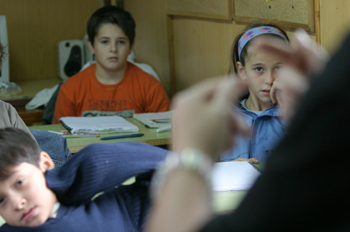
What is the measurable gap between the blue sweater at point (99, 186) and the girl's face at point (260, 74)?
3.09 feet

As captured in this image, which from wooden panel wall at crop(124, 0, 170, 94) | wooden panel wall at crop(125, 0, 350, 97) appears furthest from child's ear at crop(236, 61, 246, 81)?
wooden panel wall at crop(124, 0, 170, 94)

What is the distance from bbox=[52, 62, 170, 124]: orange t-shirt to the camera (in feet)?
8.73

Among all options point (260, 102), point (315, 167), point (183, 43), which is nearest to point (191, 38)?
point (183, 43)

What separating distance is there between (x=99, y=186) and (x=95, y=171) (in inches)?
1.3

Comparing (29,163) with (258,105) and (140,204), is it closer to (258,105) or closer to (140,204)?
(140,204)

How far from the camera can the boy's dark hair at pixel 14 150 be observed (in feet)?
2.54

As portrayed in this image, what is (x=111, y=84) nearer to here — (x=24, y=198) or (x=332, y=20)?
(x=332, y=20)

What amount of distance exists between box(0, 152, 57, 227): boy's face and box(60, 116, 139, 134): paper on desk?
123 cm

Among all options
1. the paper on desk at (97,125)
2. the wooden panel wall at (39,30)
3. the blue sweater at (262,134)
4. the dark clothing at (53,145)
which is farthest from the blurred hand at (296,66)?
the wooden panel wall at (39,30)

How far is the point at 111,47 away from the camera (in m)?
2.71

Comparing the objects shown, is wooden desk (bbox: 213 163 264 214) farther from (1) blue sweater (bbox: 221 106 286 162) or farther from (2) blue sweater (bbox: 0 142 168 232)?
(1) blue sweater (bbox: 221 106 286 162)

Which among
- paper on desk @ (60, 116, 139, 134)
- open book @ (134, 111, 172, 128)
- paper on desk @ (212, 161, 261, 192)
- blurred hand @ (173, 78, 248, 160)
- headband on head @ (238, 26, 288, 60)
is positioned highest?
headband on head @ (238, 26, 288, 60)

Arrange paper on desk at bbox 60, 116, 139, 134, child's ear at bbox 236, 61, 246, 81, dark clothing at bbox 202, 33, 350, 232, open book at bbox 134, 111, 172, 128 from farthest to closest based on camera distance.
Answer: open book at bbox 134, 111, 172, 128
paper on desk at bbox 60, 116, 139, 134
child's ear at bbox 236, 61, 246, 81
dark clothing at bbox 202, 33, 350, 232

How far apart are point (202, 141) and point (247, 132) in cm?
6
